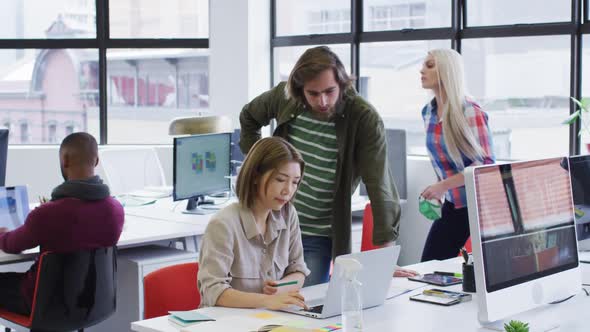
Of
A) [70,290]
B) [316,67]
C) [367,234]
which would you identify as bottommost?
[70,290]

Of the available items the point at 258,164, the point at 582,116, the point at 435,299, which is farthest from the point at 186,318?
the point at 582,116

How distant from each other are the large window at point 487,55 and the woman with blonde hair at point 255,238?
3071 millimetres

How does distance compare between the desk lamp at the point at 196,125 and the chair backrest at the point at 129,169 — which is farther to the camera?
the chair backrest at the point at 129,169

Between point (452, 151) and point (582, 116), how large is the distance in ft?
5.86

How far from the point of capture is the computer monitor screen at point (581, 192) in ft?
9.50

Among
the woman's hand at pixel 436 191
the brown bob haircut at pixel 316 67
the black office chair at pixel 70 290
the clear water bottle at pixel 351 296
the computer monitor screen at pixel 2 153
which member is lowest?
the black office chair at pixel 70 290

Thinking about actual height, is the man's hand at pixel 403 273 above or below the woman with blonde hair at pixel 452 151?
below

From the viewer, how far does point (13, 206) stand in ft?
12.0

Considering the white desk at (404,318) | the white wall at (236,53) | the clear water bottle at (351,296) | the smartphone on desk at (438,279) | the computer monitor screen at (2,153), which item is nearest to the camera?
the clear water bottle at (351,296)

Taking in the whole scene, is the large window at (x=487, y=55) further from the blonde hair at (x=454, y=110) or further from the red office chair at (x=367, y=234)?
the red office chair at (x=367, y=234)

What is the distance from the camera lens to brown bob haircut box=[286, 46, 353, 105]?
2.81m

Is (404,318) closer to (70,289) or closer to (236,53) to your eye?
(70,289)

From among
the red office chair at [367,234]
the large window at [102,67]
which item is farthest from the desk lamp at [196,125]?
the large window at [102,67]

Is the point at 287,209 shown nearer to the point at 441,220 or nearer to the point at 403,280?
the point at 403,280
